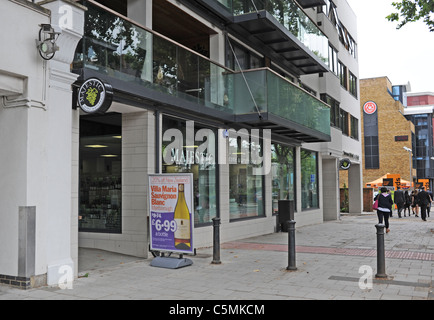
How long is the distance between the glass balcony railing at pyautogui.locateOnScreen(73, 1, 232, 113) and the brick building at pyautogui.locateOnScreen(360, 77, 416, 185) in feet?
172

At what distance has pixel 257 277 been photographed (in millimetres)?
7906

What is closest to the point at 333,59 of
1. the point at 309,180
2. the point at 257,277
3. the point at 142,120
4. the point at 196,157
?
the point at 309,180

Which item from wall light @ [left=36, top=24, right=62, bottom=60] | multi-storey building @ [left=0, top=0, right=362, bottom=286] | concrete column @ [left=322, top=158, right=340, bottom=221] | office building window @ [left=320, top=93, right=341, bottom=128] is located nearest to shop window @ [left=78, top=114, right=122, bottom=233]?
multi-storey building @ [left=0, top=0, right=362, bottom=286]

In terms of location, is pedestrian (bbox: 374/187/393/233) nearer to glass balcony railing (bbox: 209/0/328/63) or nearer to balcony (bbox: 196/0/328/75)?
balcony (bbox: 196/0/328/75)

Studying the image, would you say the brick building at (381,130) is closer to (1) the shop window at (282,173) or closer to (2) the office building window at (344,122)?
(2) the office building window at (344,122)

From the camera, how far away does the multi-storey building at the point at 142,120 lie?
7.02 m

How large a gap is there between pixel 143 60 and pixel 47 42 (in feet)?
9.76

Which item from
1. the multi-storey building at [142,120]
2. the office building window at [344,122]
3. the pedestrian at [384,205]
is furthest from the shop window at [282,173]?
the office building window at [344,122]

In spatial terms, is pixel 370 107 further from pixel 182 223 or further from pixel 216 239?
pixel 182 223

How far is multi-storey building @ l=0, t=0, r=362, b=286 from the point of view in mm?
7023

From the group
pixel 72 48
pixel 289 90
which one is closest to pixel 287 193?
pixel 289 90
